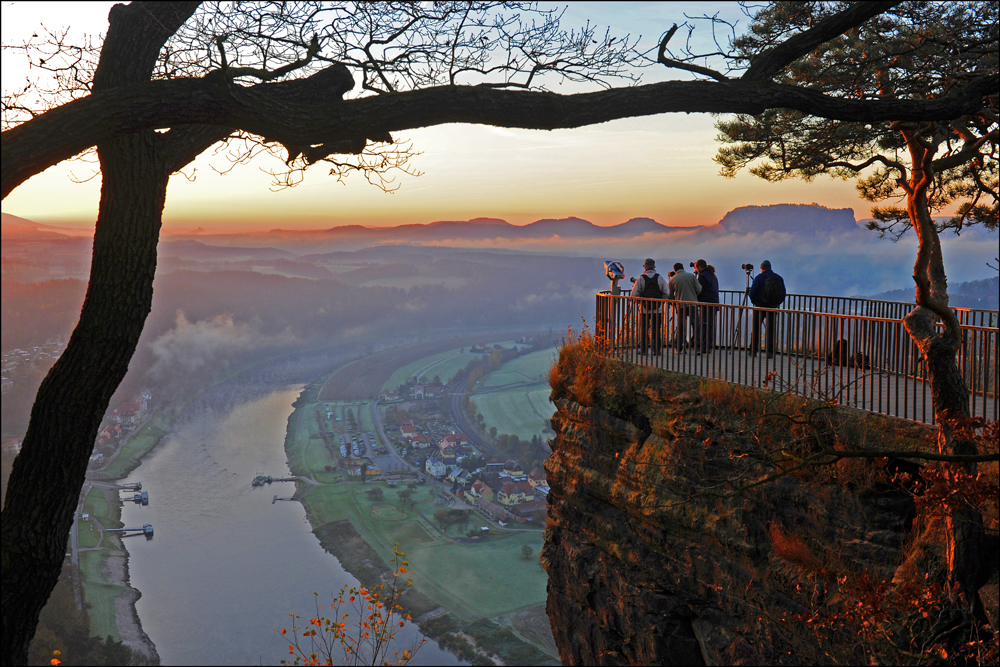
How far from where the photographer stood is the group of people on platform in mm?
11180

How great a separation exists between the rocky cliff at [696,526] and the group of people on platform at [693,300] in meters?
1.23

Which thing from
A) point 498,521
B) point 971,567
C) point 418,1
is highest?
Answer: point 418,1

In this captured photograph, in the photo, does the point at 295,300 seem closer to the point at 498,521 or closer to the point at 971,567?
the point at 498,521

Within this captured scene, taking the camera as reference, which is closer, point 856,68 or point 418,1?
point 418,1

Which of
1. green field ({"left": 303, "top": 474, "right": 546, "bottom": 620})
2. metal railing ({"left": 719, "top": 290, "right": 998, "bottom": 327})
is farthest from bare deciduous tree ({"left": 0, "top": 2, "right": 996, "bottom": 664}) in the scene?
green field ({"left": 303, "top": 474, "right": 546, "bottom": 620})

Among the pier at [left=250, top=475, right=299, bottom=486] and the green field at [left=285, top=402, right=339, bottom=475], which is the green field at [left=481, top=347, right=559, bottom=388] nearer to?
the green field at [left=285, top=402, right=339, bottom=475]

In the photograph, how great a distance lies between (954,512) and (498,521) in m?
43.9

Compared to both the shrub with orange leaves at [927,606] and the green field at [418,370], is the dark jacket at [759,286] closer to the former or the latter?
the shrub with orange leaves at [927,606]

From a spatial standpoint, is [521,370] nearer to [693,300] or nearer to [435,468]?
[435,468]

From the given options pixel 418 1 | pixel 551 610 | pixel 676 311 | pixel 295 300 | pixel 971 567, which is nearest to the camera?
pixel 418 1

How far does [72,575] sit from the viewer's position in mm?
35750

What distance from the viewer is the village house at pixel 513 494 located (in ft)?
153

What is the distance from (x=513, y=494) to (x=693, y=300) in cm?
3757

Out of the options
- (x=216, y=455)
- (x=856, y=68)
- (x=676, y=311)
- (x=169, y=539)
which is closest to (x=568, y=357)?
(x=676, y=311)
